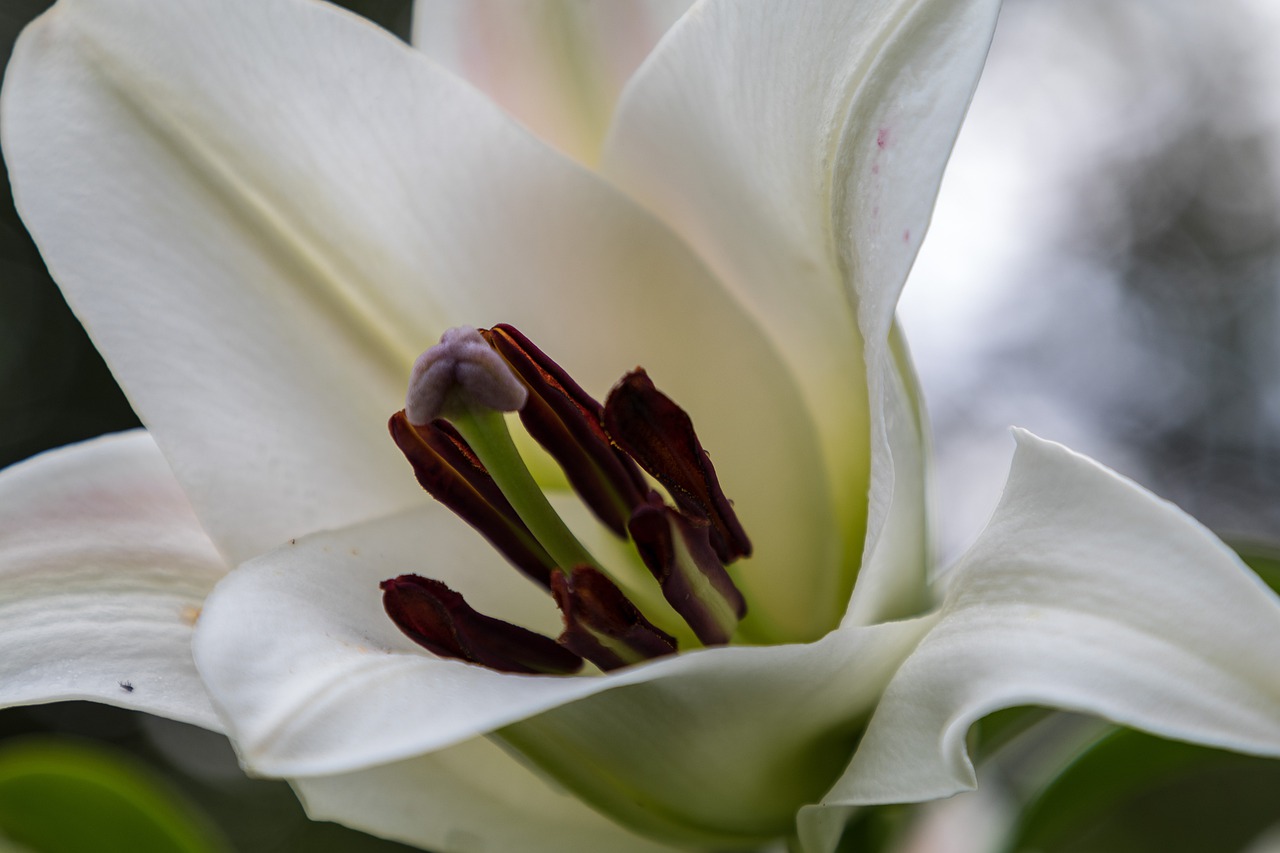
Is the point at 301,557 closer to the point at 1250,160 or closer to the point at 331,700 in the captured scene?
the point at 331,700

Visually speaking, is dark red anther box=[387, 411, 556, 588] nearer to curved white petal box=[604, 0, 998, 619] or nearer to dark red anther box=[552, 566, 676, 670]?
dark red anther box=[552, 566, 676, 670]

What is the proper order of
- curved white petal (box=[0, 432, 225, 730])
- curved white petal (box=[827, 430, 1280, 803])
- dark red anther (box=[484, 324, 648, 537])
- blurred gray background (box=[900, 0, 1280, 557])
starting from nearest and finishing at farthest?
curved white petal (box=[827, 430, 1280, 803]) < curved white petal (box=[0, 432, 225, 730]) < dark red anther (box=[484, 324, 648, 537]) < blurred gray background (box=[900, 0, 1280, 557])

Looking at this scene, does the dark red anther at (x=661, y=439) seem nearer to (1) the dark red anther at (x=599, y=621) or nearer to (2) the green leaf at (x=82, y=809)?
(1) the dark red anther at (x=599, y=621)

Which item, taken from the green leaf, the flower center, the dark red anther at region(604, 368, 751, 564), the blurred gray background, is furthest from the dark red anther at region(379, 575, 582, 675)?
the blurred gray background

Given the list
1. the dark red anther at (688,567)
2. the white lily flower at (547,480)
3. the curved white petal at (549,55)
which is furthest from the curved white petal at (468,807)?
the curved white petal at (549,55)

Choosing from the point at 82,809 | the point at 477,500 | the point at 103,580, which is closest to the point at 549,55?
the point at 477,500
